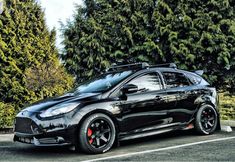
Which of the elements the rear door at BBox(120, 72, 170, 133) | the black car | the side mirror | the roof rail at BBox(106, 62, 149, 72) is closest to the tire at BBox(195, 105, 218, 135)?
the black car

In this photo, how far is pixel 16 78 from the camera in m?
19.5

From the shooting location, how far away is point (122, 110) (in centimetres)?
636

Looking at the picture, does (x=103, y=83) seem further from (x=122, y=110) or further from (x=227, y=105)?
(x=227, y=105)

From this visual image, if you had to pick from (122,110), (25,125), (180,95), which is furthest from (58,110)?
(180,95)

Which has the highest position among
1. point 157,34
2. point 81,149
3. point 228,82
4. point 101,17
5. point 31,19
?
point 31,19

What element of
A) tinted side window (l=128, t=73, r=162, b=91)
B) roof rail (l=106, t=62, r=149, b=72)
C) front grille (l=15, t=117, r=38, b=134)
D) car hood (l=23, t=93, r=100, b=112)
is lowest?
front grille (l=15, t=117, r=38, b=134)

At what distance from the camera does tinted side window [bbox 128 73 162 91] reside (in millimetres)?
6844

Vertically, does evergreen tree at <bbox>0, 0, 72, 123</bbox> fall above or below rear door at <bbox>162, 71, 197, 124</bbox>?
above

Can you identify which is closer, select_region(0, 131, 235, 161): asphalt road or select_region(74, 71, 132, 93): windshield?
select_region(0, 131, 235, 161): asphalt road

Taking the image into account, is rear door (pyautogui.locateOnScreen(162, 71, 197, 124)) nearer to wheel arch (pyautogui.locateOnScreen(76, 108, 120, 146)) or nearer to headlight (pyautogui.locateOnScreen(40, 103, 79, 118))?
wheel arch (pyautogui.locateOnScreen(76, 108, 120, 146))

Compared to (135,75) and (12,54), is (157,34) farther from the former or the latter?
(12,54)

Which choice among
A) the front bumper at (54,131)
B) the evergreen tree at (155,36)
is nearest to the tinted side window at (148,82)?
the front bumper at (54,131)

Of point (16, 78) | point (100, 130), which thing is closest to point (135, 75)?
point (100, 130)

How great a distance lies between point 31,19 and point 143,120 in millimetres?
16329
